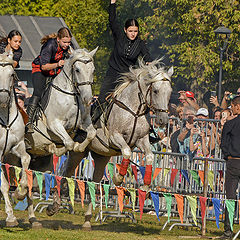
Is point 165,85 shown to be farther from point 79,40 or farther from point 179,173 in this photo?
point 79,40

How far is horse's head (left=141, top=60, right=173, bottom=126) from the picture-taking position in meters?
12.8

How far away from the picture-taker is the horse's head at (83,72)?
12.5 meters

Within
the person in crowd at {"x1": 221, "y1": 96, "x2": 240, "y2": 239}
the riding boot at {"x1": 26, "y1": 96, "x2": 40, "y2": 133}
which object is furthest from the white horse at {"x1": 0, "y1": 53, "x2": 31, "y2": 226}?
the person in crowd at {"x1": 221, "y1": 96, "x2": 240, "y2": 239}

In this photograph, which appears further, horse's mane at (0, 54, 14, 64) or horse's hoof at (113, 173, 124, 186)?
horse's hoof at (113, 173, 124, 186)

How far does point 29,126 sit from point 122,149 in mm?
1647

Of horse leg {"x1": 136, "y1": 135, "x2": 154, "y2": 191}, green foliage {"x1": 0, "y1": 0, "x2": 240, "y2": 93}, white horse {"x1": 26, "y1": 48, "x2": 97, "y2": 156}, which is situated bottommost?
horse leg {"x1": 136, "y1": 135, "x2": 154, "y2": 191}

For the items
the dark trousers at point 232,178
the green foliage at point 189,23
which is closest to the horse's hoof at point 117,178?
the dark trousers at point 232,178

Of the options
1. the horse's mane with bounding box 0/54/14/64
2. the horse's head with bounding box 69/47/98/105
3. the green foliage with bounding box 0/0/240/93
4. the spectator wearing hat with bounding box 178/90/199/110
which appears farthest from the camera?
the green foliage with bounding box 0/0/240/93

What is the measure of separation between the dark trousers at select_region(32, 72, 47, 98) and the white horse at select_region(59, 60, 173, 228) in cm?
106

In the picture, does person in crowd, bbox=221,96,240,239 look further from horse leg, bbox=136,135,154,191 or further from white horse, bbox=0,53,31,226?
white horse, bbox=0,53,31,226

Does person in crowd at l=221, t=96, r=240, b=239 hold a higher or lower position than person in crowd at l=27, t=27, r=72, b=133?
lower

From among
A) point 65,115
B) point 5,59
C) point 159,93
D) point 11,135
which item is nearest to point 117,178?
point 65,115

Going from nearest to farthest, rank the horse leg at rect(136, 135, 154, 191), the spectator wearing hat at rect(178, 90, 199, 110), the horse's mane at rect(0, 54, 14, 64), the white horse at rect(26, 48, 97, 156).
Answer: the horse's mane at rect(0, 54, 14, 64) < the white horse at rect(26, 48, 97, 156) < the horse leg at rect(136, 135, 154, 191) < the spectator wearing hat at rect(178, 90, 199, 110)

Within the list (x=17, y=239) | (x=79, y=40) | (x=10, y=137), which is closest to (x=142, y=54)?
(x=10, y=137)
